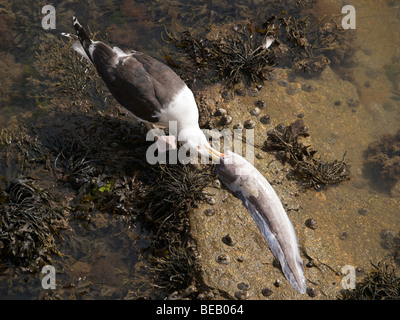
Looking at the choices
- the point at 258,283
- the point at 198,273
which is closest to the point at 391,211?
the point at 258,283

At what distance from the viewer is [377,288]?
14.6 feet

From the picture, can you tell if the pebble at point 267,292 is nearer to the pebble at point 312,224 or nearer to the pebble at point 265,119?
the pebble at point 312,224

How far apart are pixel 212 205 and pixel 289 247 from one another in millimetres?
1048

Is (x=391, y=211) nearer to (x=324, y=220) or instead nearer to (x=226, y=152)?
(x=324, y=220)

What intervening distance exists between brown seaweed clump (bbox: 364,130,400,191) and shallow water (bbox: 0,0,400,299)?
0.11 metres

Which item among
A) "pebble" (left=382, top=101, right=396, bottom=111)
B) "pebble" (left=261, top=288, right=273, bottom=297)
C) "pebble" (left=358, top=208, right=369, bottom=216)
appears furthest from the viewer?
"pebble" (left=382, top=101, right=396, bottom=111)

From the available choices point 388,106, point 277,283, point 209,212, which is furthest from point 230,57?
point 277,283

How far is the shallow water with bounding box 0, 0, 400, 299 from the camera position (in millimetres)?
4715

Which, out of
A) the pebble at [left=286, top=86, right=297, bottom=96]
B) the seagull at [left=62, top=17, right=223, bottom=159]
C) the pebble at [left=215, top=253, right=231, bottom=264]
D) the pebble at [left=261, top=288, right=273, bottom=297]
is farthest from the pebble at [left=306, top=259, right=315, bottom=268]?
the pebble at [left=286, top=86, right=297, bottom=96]

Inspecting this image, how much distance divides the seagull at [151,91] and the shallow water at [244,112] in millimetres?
1078

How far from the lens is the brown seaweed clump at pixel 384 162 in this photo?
562 cm

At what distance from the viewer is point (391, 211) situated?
17.3 feet

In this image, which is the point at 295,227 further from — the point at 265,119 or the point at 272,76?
the point at 272,76

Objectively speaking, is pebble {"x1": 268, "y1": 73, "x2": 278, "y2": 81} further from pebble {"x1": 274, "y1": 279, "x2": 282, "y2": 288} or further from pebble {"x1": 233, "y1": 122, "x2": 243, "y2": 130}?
pebble {"x1": 274, "y1": 279, "x2": 282, "y2": 288}
